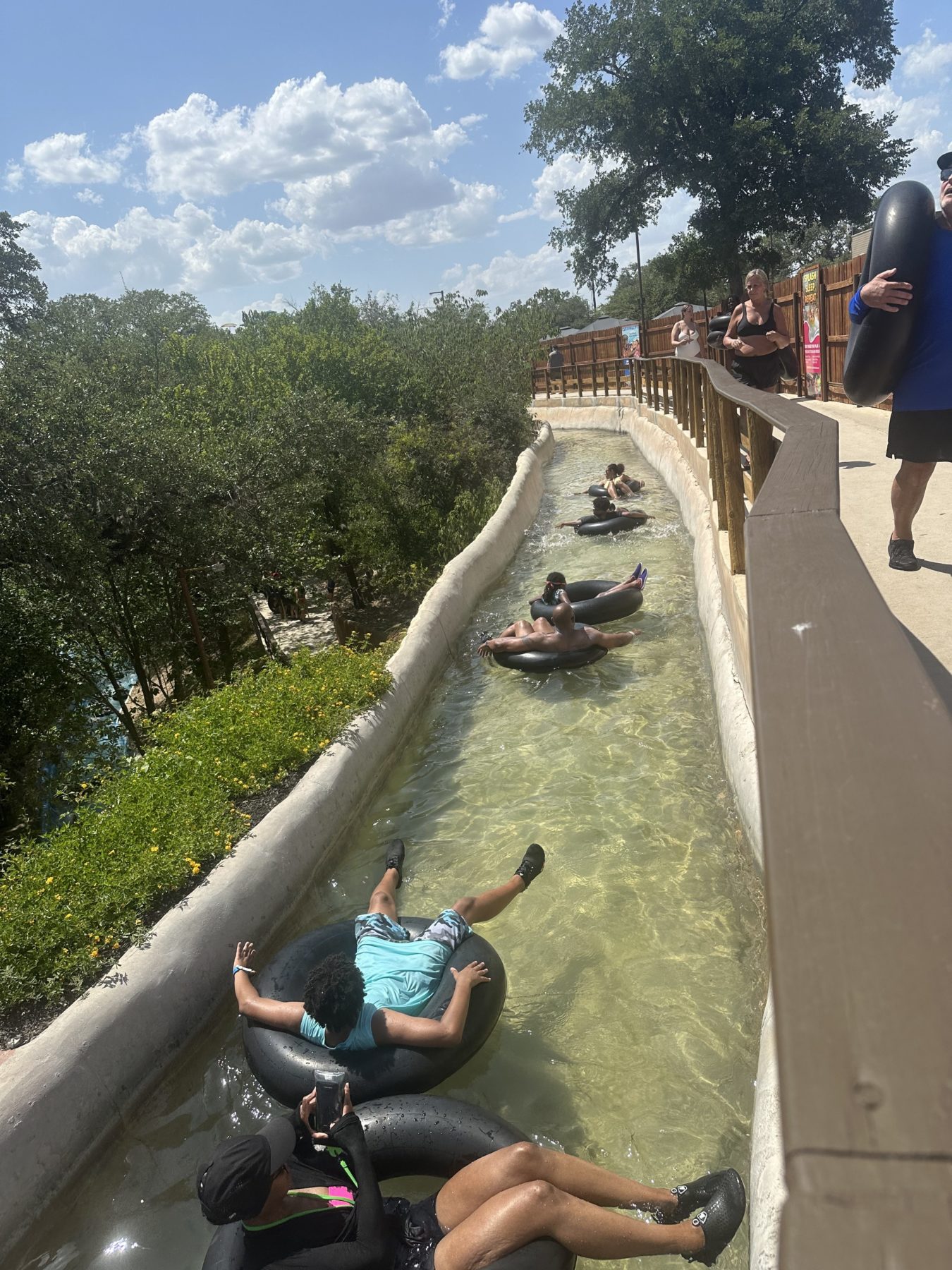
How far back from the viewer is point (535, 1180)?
3139mm

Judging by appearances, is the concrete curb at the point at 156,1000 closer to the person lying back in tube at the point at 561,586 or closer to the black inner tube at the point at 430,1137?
the black inner tube at the point at 430,1137

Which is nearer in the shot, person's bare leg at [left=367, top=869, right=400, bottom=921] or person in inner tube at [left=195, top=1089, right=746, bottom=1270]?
person in inner tube at [left=195, top=1089, right=746, bottom=1270]

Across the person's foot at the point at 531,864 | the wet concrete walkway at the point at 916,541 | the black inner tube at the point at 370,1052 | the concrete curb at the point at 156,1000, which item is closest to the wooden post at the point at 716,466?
the wet concrete walkway at the point at 916,541

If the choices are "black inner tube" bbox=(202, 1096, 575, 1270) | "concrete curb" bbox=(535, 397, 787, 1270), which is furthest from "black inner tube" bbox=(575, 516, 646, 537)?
"black inner tube" bbox=(202, 1096, 575, 1270)

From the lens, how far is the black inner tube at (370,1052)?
152 inches

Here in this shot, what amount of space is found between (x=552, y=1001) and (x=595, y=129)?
39.1 m

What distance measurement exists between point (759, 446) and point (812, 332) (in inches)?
425

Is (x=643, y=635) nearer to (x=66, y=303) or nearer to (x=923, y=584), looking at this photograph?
(x=923, y=584)

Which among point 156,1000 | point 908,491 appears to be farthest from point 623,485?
point 156,1000

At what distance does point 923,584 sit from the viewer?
4.23 metres

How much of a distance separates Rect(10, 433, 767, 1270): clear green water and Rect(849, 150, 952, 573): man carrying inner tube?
234 cm

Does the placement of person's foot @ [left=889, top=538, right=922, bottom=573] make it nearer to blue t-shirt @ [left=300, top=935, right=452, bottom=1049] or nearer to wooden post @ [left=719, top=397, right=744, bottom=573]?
wooden post @ [left=719, top=397, right=744, bottom=573]

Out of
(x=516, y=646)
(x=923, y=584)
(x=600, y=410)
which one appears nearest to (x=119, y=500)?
(x=516, y=646)

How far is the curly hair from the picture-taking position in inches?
150
